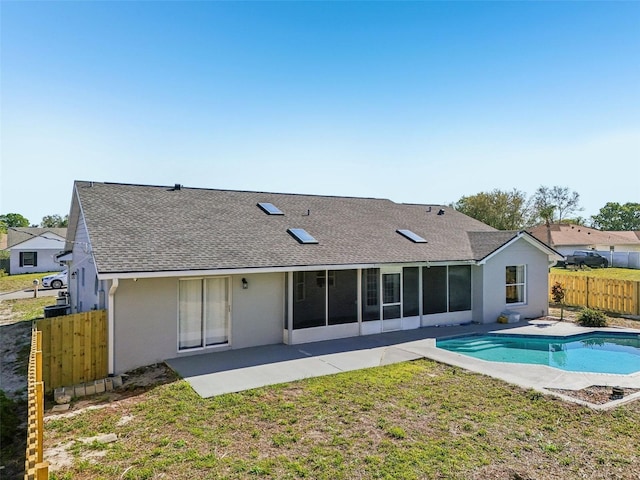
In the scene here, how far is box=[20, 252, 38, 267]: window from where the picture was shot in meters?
41.1

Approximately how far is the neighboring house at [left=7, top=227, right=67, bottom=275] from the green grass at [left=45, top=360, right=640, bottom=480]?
4223cm

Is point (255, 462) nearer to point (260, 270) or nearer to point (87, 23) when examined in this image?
point (260, 270)

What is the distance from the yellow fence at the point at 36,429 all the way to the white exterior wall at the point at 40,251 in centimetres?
4118

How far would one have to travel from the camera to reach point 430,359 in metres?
11.1

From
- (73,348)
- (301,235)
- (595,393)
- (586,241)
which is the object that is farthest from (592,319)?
(586,241)

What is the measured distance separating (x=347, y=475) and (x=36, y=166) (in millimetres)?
17409

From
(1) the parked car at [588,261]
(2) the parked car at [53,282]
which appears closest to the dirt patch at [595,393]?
(2) the parked car at [53,282]

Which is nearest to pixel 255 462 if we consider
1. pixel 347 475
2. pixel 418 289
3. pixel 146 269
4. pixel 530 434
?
pixel 347 475

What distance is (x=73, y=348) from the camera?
9305 mm

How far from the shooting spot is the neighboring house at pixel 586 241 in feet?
139

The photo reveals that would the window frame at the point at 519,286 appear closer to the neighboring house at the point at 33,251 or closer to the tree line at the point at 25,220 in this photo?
the neighboring house at the point at 33,251

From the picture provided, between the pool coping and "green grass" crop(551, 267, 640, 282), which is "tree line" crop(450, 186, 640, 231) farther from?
the pool coping

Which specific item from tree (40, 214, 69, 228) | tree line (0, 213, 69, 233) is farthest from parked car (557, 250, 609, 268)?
tree (40, 214, 69, 228)

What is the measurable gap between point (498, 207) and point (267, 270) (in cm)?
4288
